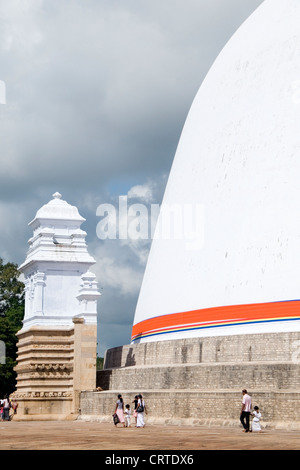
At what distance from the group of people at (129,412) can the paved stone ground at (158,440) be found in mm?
1590

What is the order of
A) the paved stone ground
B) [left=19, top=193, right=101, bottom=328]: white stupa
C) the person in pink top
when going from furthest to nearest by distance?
[left=19, top=193, right=101, bottom=328]: white stupa
the person in pink top
the paved stone ground

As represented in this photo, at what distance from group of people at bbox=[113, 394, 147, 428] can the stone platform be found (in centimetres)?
67

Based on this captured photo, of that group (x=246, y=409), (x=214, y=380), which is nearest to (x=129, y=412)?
(x=214, y=380)

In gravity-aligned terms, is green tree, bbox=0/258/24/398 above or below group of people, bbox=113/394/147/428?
above

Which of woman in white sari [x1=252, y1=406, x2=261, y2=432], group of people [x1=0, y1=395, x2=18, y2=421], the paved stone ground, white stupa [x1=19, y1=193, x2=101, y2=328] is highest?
white stupa [x1=19, y1=193, x2=101, y2=328]

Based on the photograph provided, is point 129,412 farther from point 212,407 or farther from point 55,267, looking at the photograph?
point 55,267

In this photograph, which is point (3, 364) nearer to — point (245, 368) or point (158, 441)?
point (245, 368)

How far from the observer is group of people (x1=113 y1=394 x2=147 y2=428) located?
80.4 ft

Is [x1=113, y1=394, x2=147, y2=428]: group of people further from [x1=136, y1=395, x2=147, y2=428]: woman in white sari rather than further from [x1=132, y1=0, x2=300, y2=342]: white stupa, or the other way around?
[x1=132, y1=0, x2=300, y2=342]: white stupa

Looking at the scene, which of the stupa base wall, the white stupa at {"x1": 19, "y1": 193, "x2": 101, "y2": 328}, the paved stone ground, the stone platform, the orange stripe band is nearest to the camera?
the paved stone ground

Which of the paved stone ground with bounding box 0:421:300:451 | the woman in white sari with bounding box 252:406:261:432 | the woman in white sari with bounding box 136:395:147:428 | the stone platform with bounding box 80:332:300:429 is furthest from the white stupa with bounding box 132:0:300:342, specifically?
the paved stone ground with bounding box 0:421:300:451

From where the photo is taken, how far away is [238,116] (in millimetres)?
30078
